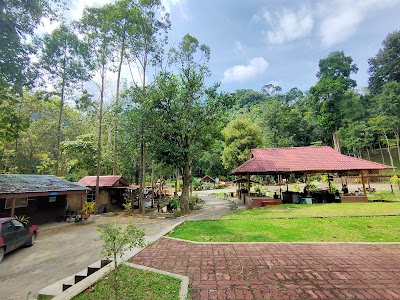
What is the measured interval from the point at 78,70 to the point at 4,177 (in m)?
11.1

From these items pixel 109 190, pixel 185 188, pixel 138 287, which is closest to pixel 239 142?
pixel 185 188

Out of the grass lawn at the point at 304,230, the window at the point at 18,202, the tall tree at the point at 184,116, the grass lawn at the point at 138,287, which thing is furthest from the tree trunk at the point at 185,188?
the grass lawn at the point at 138,287

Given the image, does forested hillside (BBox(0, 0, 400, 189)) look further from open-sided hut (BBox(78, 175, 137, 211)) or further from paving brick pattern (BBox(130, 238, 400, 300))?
paving brick pattern (BBox(130, 238, 400, 300))

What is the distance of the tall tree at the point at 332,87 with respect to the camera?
156 feet

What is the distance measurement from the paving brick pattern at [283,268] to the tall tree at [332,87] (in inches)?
1833

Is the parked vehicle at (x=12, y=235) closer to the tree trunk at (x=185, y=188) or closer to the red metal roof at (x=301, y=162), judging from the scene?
the tree trunk at (x=185, y=188)

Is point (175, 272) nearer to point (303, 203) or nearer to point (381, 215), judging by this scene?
point (381, 215)

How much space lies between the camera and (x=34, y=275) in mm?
6492

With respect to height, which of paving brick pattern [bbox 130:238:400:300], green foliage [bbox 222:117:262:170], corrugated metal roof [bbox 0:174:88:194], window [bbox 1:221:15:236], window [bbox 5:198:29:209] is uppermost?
green foliage [bbox 222:117:262:170]

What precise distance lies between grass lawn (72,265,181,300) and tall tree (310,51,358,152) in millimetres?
50303

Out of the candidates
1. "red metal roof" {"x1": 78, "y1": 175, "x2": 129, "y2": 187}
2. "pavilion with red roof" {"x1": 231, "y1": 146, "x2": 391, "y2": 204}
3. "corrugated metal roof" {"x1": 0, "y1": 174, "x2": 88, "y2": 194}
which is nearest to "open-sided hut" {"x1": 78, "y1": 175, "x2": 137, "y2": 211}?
"red metal roof" {"x1": 78, "y1": 175, "x2": 129, "y2": 187}

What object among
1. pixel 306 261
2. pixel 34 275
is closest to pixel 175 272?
pixel 306 261

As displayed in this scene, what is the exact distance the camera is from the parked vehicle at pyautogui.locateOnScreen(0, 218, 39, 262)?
25.6ft

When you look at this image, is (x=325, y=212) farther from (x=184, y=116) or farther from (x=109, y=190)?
(x=109, y=190)
